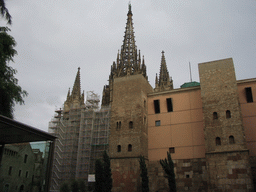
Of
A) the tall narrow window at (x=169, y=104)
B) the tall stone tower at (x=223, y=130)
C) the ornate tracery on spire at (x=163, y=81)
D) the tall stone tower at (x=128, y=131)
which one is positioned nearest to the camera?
the tall stone tower at (x=223, y=130)

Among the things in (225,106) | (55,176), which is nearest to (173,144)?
(225,106)

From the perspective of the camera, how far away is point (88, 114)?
137ft

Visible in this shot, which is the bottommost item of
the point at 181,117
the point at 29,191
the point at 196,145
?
the point at 29,191

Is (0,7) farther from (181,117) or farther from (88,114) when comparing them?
(88,114)

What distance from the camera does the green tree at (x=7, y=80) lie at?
51.8 ft

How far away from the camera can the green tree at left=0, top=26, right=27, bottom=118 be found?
1578 cm

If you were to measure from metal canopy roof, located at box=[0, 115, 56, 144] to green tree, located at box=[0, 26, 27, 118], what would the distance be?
7635 mm

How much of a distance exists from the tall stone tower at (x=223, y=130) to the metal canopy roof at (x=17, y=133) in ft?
53.8

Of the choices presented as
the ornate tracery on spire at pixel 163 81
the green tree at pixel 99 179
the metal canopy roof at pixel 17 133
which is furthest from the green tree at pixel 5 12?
the ornate tracery on spire at pixel 163 81

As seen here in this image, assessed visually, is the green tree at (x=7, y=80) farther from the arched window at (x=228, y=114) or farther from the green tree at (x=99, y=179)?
the arched window at (x=228, y=114)

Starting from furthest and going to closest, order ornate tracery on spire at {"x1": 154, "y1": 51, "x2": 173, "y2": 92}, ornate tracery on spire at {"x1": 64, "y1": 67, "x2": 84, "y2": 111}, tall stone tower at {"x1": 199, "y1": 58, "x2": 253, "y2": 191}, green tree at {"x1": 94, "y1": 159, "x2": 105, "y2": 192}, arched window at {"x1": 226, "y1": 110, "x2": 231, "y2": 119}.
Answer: ornate tracery on spire at {"x1": 154, "y1": 51, "x2": 173, "y2": 92}, ornate tracery on spire at {"x1": 64, "y1": 67, "x2": 84, "y2": 111}, arched window at {"x1": 226, "y1": 110, "x2": 231, "y2": 119}, green tree at {"x1": 94, "y1": 159, "x2": 105, "y2": 192}, tall stone tower at {"x1": 199, "y1": 58, "x2": 253, "y2": 191}

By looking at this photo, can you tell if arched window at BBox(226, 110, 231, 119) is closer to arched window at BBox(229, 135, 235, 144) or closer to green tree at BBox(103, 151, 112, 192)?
arched window at BBox(229, 135, 235, 144)

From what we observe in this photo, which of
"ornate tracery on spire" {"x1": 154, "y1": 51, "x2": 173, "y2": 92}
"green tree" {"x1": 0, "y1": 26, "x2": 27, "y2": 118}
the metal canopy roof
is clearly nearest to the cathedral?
"green tree" {"x1": 0, "y1": 26, "x2": 27, "y2": 118}

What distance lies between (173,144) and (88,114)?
20312 millimetres
